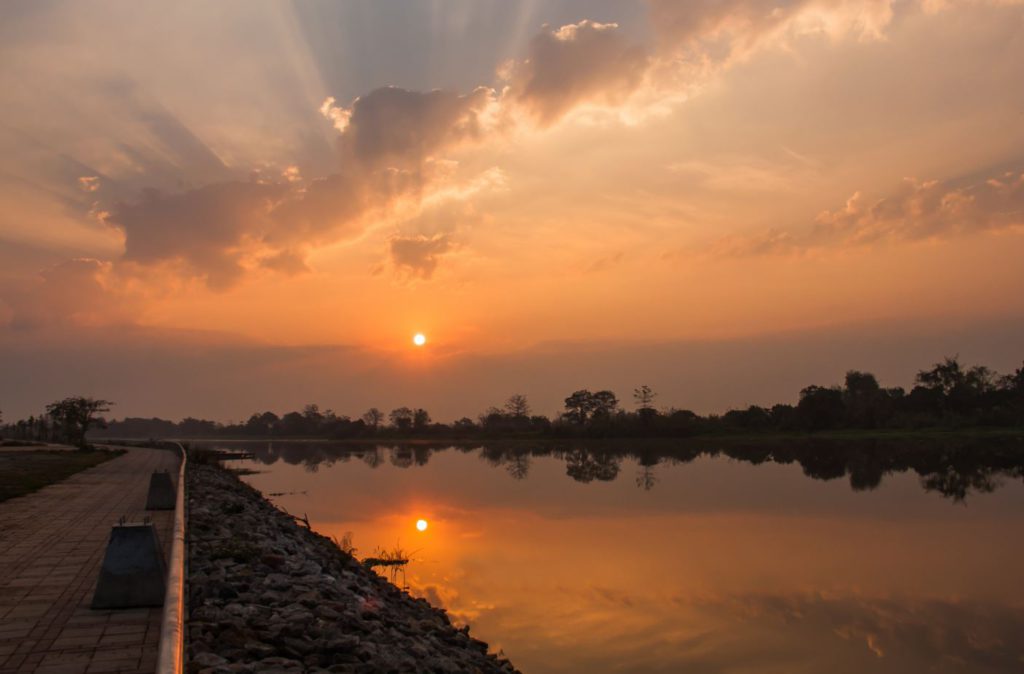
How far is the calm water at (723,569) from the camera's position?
1131cm

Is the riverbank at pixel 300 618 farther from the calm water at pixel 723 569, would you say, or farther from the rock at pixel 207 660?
the calm water at pixel 723 569

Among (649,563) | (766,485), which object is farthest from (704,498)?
(649,563)

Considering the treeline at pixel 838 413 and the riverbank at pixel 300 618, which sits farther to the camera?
the treeline at pixel 838 413

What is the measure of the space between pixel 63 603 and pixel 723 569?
13204 millimetres

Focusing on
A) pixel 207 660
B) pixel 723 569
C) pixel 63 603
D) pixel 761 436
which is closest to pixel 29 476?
pixel 63 603

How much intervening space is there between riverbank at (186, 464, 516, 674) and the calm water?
1.37m

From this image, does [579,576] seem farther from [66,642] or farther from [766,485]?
[766,485]

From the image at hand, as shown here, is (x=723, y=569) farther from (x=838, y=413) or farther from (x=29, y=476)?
(x=838, y=413)

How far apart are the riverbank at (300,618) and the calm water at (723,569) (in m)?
1.37

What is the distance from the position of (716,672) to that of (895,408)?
107m

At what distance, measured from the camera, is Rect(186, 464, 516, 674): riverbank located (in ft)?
26.7

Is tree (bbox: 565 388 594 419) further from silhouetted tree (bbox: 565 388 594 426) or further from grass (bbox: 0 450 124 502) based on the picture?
grass (bbox: 0 450 124 502)

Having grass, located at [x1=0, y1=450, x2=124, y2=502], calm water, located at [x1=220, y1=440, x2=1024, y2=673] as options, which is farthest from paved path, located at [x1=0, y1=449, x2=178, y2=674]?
calm water, located at [x1=220, y1=440, x2=1024, y2=673]

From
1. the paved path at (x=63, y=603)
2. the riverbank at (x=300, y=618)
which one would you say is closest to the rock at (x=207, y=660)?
the riverbank at (x=300, y=618)
